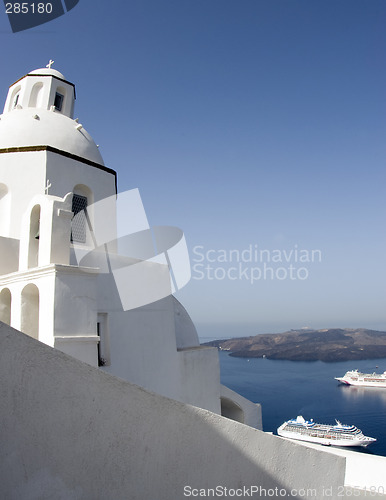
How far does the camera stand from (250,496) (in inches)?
129

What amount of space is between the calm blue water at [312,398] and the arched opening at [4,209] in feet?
96.4

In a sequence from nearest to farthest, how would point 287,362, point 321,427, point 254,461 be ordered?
1. point 254,461
2. point 321,427
3. point 287,362

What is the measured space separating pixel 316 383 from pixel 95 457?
57949 mm

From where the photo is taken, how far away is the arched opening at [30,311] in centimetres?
511

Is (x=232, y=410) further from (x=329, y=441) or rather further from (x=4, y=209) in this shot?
(x=329, y=441)

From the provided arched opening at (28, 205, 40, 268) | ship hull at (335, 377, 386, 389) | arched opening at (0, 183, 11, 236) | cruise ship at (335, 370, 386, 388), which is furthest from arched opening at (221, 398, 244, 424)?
ship hull at (335, 377, 386, 389)

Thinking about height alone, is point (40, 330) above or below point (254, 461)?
A: above

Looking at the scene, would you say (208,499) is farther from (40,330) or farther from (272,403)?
(272,403)

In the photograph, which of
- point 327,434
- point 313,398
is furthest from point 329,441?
point 313,398

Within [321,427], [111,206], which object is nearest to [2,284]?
[111,206]

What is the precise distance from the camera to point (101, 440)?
8.17 feet

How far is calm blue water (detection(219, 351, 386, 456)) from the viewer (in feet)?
113

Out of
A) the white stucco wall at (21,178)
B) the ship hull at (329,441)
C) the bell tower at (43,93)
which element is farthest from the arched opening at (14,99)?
the ship hull at (329,441)

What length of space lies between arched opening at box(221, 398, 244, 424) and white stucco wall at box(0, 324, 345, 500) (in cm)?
627
